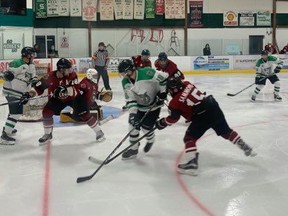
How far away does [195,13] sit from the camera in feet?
52.0

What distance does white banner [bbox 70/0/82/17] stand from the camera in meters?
14.6

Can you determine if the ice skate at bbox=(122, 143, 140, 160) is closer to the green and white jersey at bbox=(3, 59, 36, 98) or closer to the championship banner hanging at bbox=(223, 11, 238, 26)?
the green and white jersey at bbox=(3, 59, 36, 98)

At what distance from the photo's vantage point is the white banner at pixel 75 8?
14.6 meters

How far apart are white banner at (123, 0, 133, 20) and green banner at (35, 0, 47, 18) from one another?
2808 millimetres

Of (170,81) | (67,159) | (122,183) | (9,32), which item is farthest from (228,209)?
(9,32)

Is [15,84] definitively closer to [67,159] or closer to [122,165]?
[67,159]

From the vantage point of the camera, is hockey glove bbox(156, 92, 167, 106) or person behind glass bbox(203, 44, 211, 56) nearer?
hockey glove bbox(156, 92, 167, 106)

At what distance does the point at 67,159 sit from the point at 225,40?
12.4m

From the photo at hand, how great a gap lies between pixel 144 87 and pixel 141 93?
6 cm

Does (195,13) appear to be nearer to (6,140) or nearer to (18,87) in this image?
(18,87)

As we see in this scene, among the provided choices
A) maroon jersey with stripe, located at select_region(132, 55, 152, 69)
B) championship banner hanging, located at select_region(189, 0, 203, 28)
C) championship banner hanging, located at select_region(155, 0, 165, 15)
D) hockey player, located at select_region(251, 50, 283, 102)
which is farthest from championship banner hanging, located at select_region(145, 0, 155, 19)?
maroon jersey with stripe, located at select_region(132, 55, 152, 69)

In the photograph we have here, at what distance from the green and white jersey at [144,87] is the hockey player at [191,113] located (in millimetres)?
298

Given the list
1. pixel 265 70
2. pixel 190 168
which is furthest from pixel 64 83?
pixel 265 70

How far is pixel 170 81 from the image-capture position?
10.7ft
